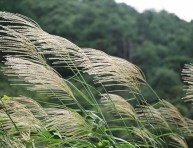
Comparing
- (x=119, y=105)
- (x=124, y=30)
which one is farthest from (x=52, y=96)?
(x=124, y=30)

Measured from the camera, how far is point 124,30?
106ft

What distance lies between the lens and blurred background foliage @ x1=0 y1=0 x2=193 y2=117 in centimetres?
2591

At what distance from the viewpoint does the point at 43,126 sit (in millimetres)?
1346

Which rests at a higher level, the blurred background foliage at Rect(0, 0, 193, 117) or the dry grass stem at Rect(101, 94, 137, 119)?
the dry grass stem at Rect(101, 94, 137, 119)

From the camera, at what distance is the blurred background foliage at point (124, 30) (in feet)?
85.0

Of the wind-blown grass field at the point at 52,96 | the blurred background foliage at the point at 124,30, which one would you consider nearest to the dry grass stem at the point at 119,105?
the wind-blown grass field at the point at 52,96

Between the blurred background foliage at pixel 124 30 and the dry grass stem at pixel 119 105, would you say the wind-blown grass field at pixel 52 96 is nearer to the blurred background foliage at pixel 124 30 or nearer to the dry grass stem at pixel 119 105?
the dry grass stem at pixel 119 105

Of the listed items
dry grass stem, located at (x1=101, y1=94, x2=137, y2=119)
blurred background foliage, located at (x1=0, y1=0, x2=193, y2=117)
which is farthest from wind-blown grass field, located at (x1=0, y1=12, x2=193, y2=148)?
blurred background foliage, located at (x1=0, y1=0, x2=193, y2=117)

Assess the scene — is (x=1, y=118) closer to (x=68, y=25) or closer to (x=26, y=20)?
(x=26, y=20)

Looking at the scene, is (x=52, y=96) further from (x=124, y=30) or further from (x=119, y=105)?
(x=124, y=30)

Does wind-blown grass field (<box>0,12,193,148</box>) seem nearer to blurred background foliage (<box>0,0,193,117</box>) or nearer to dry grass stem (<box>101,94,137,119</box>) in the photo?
dry grass stem (<box>101,94,137,119</box>)

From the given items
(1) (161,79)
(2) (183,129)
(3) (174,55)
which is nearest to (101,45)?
(3) (174,55)

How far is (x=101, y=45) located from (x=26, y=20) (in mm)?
27679

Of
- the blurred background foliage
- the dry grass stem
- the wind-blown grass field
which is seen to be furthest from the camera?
the blurred background foliage
